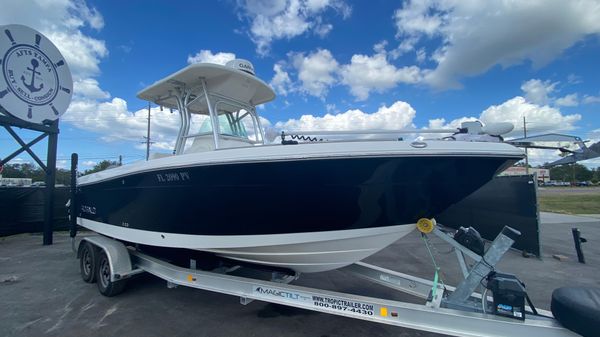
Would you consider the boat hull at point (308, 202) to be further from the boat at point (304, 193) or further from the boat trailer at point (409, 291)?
the boat trailer at point (409, 291)

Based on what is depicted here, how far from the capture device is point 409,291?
329cm

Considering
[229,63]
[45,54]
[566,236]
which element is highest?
[45,54]

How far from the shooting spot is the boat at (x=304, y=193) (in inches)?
97.7

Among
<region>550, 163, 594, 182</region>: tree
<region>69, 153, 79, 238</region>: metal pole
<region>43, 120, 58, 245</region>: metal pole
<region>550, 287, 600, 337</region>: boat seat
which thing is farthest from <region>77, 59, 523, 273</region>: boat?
<region>550, 163, 594, 182</region>: tree

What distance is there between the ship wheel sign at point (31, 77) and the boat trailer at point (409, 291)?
4375 mm

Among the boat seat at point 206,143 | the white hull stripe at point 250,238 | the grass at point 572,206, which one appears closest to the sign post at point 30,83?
the boat seat at point 206,143

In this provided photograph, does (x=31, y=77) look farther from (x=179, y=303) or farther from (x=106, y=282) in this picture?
(x=179, y=303)

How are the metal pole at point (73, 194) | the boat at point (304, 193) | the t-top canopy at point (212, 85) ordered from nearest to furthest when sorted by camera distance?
the boat at point (304, 193) < the t-top canopy at point (212, 85) < the metal pole at point (73, 194)

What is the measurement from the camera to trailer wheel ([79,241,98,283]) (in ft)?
13.9

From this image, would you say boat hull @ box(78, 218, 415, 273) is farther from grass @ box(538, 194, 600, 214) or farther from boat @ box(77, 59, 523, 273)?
grass @ box(538, 194, 600, 214)

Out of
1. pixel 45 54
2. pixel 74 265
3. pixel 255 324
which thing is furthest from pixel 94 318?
pixel 45 54

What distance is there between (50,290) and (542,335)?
17.6ft

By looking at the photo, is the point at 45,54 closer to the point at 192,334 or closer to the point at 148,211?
the point at 148,211

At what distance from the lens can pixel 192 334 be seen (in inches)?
117
